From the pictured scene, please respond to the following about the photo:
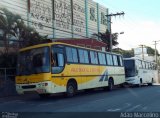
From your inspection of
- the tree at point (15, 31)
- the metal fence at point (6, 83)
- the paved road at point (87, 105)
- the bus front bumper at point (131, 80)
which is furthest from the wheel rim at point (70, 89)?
the bus front bumper at point (131, 80)

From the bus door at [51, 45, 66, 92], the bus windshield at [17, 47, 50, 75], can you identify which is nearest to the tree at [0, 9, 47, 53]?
the bus windshield at [17, 47, 50, 75]

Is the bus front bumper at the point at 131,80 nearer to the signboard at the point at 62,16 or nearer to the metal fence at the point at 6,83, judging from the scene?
the signboard at the point at 62,16

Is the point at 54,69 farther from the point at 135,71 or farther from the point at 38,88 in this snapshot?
the point at 135,71

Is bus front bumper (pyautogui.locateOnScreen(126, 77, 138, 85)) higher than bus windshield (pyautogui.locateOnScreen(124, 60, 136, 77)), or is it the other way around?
bus windshield (pyautogui.locateOnScreen(124, 60, 136, 77))

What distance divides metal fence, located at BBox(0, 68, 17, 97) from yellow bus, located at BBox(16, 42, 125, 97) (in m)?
4.12

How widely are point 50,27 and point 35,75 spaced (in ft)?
60.2

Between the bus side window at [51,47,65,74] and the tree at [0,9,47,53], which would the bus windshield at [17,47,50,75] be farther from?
the tree at [0,9,47,53]

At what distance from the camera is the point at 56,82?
21625 millimetres

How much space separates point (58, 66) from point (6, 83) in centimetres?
626

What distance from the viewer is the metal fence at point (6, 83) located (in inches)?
1037

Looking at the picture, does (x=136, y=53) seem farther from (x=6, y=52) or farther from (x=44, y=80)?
(x=44, y=80)

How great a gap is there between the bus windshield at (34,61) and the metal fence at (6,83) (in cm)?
431

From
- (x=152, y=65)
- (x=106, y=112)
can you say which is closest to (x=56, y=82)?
(x=106, y=112)

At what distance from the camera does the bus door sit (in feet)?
70.7
